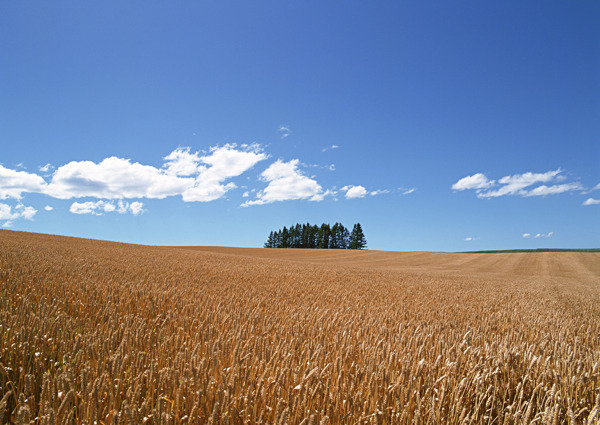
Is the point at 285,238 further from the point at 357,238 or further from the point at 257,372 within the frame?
the point at 257,372

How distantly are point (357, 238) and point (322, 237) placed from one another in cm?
1034

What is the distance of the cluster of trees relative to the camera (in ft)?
298

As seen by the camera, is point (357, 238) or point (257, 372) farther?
point (357, 238)

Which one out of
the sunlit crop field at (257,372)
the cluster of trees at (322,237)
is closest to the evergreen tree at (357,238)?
the cluster of trees at (322,237)

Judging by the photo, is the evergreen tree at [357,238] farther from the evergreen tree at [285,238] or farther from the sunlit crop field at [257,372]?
the sunlit crop field at [257,372]

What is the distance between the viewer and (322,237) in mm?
92438

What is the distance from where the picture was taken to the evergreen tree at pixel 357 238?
89.3 m

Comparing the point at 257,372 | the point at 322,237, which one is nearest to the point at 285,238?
the point at 322,237

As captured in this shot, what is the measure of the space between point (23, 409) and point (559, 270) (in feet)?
145

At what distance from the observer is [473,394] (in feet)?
7.27

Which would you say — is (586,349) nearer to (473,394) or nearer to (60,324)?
(473,394)

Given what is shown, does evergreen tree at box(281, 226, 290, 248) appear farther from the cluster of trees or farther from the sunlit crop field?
the sunlit crop field

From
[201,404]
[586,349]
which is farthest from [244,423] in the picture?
[586,349]

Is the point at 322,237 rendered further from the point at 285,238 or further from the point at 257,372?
the point at 257,372
